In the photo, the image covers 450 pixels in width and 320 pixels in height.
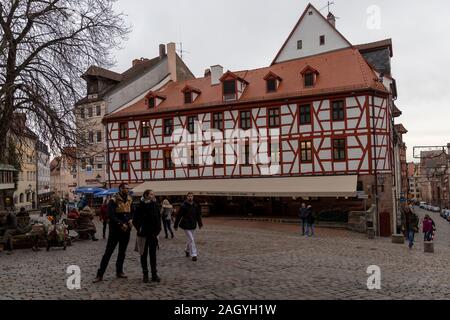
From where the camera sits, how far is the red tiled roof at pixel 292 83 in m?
26.5

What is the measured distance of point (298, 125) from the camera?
2714 centimetres

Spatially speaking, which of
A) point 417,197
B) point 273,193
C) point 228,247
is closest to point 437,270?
point 228,247

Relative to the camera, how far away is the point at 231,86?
98.0 ft

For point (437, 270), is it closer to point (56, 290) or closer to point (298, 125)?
point (56, 290)

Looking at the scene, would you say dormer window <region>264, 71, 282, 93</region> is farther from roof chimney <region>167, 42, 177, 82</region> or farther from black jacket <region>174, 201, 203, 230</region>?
black jacket <region>174, 201, 203, 230</region>

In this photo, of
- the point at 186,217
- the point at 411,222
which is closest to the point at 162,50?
the point at 411,222

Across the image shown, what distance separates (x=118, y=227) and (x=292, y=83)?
2326 cm

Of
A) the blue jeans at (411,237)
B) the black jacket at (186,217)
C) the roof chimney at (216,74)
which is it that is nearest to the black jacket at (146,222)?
the black jacket at (186,217)

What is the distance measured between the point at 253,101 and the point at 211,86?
5.75 m

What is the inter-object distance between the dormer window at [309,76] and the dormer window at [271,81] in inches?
75.7

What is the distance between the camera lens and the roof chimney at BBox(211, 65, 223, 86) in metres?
33.3

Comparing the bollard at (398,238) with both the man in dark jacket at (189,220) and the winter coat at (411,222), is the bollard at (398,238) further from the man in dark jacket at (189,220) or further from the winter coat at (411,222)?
the man in dark jacket at (189,220)

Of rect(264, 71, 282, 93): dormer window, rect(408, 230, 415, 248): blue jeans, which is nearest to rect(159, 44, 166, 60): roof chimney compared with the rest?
rect(264, 71, 282, 93): dormer window

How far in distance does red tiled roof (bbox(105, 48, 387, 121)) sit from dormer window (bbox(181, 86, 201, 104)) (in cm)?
32
